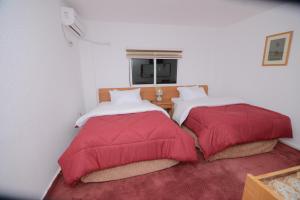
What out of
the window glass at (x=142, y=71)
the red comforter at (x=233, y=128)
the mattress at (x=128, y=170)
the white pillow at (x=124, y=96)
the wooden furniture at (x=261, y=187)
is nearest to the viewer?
the wooden furniture at (x=261, y=187)

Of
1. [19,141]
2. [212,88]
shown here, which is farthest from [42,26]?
[212,88]

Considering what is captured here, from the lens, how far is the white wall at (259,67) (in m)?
2.15

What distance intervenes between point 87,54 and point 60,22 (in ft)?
3.03

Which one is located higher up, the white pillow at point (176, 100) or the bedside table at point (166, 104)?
the white pillow at point (176, 100)

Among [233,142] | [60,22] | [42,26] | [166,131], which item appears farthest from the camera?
[60,22]

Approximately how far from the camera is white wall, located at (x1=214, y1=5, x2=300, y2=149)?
84.7 inches

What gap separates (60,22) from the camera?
6.39 feet

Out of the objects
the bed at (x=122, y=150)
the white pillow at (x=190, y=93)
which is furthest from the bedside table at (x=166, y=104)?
the bed at (x=122, y=150)

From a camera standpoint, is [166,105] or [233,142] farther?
[166,105]

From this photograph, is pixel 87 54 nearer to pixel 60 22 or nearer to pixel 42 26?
pixel 60 22

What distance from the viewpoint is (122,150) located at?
147 cm

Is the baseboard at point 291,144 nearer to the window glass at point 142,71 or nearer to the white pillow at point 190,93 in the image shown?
the white pillow at point 190,93

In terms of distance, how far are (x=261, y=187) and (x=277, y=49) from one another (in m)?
2.52

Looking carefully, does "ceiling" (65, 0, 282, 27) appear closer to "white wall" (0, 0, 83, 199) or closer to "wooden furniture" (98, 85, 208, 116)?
"white wall" (0, 0, 83, 199)
